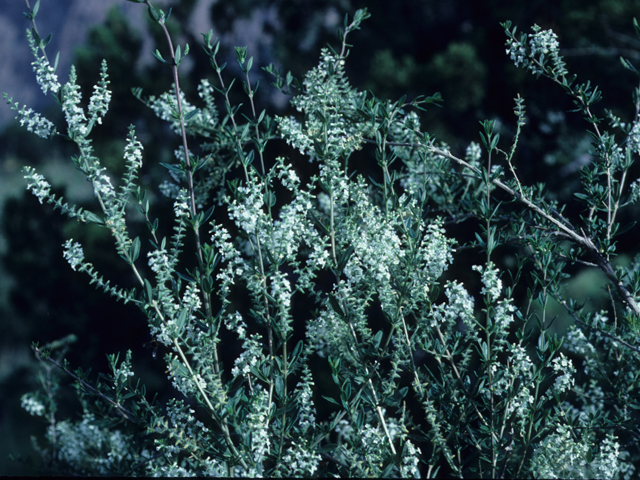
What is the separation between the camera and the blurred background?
13.5 ft

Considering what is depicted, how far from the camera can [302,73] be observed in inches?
186

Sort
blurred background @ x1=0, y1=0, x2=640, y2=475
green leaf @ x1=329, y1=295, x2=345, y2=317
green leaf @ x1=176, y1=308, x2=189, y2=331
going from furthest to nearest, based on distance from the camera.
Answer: blurred background @ x1=0, y1=0, x2=640, y2=475 < green leaf @ x1=329, y1=295, x2=345, y2=317 < green leaf @ x1=176, y1=308, x2=189, y2=331

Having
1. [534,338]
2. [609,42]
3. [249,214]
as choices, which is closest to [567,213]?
[534,338]

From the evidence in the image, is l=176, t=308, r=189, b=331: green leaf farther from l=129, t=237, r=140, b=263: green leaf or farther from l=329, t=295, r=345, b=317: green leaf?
l=329, t=295, r=345, b=317: green leaf

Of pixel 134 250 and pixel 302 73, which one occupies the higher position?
pixel 302 73

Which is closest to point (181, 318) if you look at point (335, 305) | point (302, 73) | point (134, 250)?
point (134, 250)

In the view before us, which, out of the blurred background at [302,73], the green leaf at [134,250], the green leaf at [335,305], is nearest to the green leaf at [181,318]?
the green leaf at [134,250]

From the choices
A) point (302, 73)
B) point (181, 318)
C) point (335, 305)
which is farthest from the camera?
point (302, 73)

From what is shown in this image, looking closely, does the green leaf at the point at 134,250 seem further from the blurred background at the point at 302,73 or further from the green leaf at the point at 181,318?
the blurred background at the point at 302,73

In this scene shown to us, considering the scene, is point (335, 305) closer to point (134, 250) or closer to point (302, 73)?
point (134, 250)

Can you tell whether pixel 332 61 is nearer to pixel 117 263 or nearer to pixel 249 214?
pixel 249 214

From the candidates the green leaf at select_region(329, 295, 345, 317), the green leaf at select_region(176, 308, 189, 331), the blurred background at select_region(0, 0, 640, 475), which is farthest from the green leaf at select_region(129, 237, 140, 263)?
the blurred background at select_region(0, 0, 640, 475)

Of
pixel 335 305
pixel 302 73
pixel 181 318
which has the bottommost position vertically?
pixel 181 318

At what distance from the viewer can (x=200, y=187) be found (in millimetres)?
1900
